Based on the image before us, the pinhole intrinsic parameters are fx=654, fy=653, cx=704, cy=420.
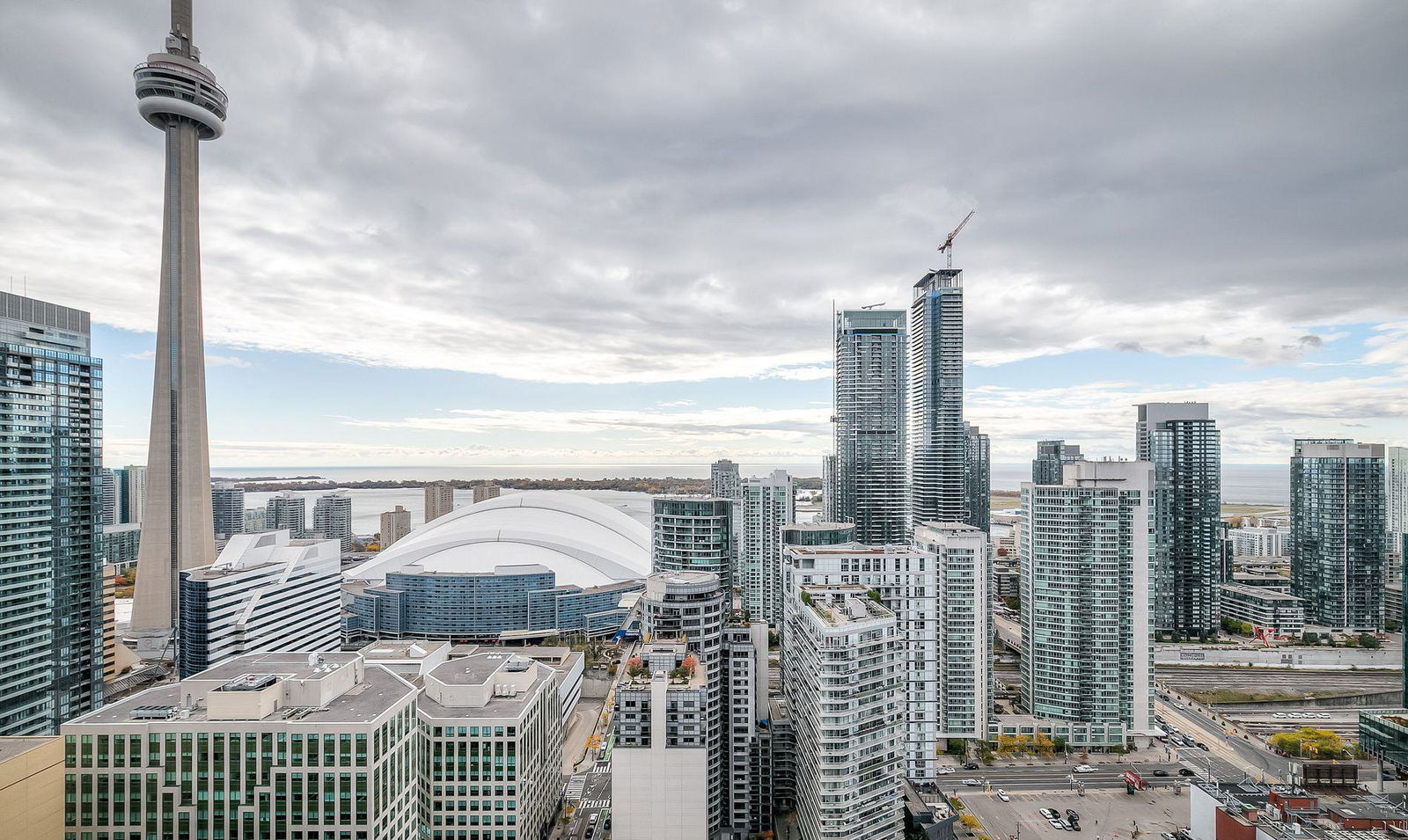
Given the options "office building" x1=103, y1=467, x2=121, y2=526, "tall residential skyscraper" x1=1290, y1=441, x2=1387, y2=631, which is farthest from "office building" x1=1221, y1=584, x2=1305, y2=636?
"office building" x1=103, y1=467, x2=121, y2=526

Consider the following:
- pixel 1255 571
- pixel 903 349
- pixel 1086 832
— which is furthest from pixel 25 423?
pixel 1255 571

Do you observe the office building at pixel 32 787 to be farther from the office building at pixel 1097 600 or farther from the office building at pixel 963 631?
the office building at pixel 1097 600

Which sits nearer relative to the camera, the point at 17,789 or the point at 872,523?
the point at 17,789

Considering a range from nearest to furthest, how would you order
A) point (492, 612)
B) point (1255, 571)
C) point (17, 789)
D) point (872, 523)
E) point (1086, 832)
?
point (17, 789) < point (1086, 832) < point (492, 612) < point (872, 523) < point (1255, 571)

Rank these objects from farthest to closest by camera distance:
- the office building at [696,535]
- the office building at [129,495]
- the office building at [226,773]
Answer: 1. the office building at [129,495]
2. the office building at [696,535]
3. the office building at [226,773]

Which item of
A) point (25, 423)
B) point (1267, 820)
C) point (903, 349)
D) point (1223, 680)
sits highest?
point (903, 349)

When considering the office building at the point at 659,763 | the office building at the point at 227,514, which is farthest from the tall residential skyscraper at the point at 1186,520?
the office building at the point at 227,514

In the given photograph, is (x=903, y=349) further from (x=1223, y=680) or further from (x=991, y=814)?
(x=991, y=814)
